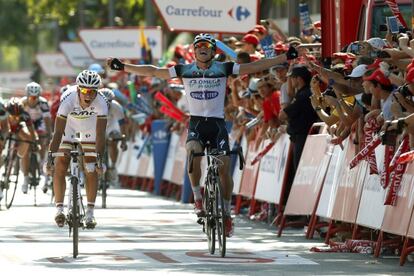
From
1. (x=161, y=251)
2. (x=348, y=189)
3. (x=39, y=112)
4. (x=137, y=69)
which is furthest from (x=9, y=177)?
(x=161, y=251)

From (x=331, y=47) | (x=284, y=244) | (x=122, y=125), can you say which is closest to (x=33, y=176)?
(x=122, y=125)

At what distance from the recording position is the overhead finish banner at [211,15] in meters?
26.1

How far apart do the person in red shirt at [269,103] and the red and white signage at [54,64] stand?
41099 millimetres

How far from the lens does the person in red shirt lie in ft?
71.7

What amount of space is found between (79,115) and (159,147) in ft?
43.9

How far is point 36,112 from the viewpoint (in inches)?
1118

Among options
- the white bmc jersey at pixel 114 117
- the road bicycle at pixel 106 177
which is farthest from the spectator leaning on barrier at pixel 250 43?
the white bmc jersey at pixel 114 117

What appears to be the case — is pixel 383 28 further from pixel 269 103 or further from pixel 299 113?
pixel 269 103

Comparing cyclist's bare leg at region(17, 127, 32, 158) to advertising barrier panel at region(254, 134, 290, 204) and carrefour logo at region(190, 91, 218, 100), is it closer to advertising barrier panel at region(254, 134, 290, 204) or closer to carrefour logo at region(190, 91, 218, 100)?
advertising barrier panel at region(254, 134, 290, 204)

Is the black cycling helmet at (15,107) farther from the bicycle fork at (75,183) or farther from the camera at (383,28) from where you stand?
the bicycle fork at (75,183)

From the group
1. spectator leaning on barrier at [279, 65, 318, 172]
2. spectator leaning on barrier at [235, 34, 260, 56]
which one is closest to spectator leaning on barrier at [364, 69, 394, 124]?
spectator leaning on barrier at [279, 65, 318, 172]

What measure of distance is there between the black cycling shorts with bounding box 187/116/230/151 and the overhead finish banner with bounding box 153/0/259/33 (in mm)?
9138

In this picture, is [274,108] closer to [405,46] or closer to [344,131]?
[344,131]

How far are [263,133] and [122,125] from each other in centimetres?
666
